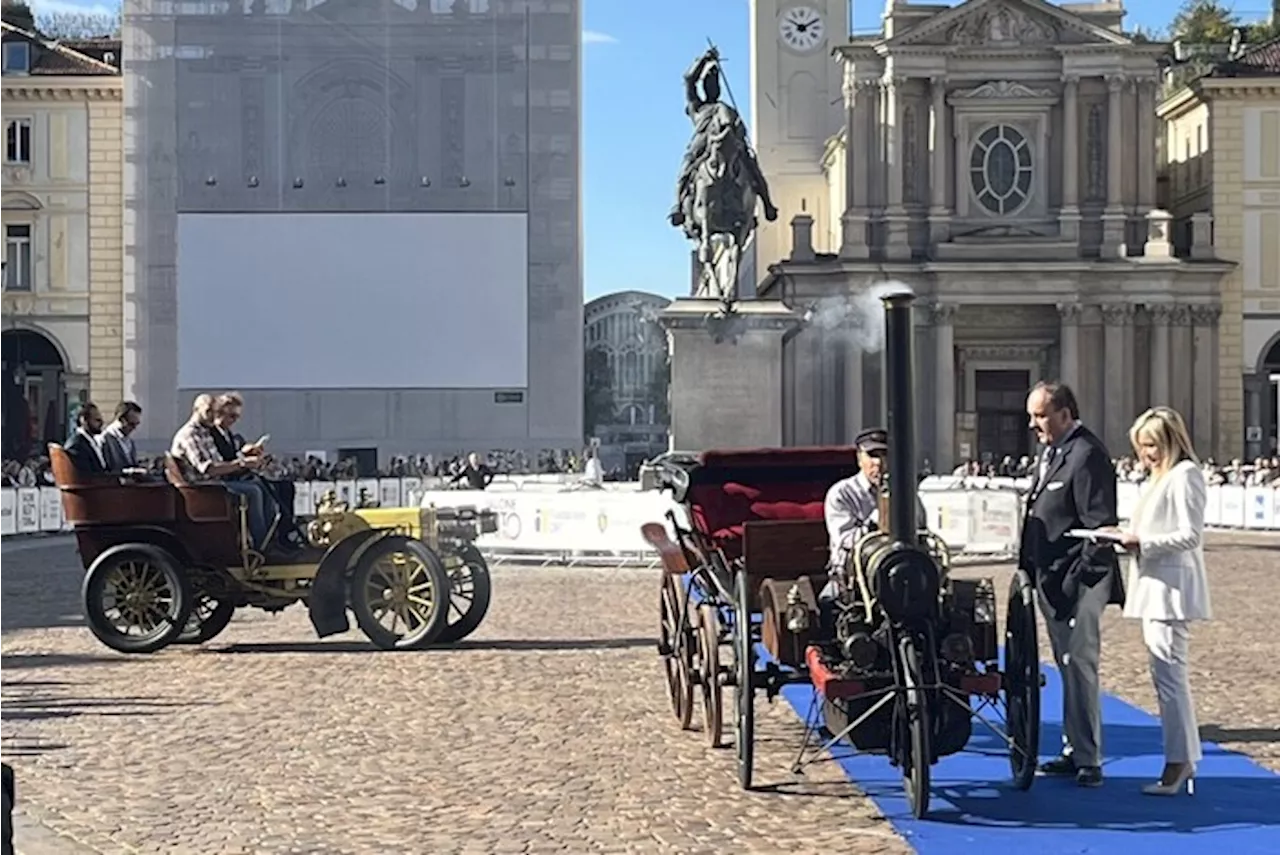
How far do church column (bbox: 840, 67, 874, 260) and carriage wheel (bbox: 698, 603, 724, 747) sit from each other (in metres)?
46.2

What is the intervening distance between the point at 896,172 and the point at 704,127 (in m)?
29.6

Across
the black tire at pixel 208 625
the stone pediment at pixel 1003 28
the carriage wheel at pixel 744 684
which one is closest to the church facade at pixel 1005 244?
the stone pediment at pixel 1003 28

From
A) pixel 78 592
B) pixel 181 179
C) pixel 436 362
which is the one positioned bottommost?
pixel 78 592

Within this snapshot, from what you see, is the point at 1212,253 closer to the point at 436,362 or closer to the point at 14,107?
the point at 436,362

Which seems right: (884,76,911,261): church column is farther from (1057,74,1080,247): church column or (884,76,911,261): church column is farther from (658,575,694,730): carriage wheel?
(658,575,694,730): carriage wheel

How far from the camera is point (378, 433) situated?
48.4 meters

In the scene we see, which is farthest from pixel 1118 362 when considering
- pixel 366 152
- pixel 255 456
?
pixel 255 456

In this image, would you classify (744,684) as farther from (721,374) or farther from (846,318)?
(846,318)

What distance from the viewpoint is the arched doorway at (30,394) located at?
177 ft

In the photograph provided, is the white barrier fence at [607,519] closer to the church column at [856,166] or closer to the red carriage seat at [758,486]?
the red carriage seat at [758,486]

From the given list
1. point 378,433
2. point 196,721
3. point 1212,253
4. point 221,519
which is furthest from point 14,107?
point 196,721

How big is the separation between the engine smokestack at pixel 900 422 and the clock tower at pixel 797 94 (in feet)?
191

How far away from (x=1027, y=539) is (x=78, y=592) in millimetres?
14734

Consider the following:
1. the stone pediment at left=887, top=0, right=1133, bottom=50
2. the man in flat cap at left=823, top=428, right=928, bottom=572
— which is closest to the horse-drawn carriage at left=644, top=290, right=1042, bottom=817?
the man in flat cap at left=823, top=428, right=928, bottom=572
